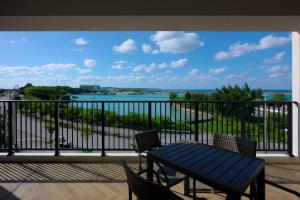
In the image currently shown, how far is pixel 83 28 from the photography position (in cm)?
440

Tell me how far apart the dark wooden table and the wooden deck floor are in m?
1.06

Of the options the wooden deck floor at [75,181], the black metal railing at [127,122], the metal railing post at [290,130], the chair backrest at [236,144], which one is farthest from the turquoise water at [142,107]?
the chair backrest at [236,144]

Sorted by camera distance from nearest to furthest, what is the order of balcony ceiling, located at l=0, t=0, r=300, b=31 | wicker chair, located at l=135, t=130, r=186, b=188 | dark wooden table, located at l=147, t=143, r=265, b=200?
dark wooden table, located at l=147, t=143, r=265, b=200 → wicker chair, located at l=135, t=130, r=186, b=188 → balcony ceiling, located at l=0, t=0, r=300, b=31

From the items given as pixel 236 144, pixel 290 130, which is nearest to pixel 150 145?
pixel 236 144

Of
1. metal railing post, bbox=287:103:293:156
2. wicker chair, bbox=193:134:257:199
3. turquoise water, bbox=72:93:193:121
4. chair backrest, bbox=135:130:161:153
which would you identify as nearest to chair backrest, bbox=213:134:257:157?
wicker chair, bbox=193:134:257:199

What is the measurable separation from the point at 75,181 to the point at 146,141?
144 cm

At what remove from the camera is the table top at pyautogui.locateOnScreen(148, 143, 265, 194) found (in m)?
1.84

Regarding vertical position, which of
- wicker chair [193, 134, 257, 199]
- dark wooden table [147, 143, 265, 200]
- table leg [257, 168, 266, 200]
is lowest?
table leg [257, 168, 266, 200]

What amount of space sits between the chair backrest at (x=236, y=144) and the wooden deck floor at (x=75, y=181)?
797 millimetres

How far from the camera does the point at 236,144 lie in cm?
280

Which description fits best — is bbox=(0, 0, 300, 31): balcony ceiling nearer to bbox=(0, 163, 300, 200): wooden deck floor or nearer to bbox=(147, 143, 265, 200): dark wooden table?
bbox=(147, 143, 265, 200): dark wooden table

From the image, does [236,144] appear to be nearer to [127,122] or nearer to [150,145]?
[150,145]

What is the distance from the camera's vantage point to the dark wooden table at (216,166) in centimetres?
182

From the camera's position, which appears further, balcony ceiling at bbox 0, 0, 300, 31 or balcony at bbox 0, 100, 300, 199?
balcony at bbox 0, 100, 300, 199
